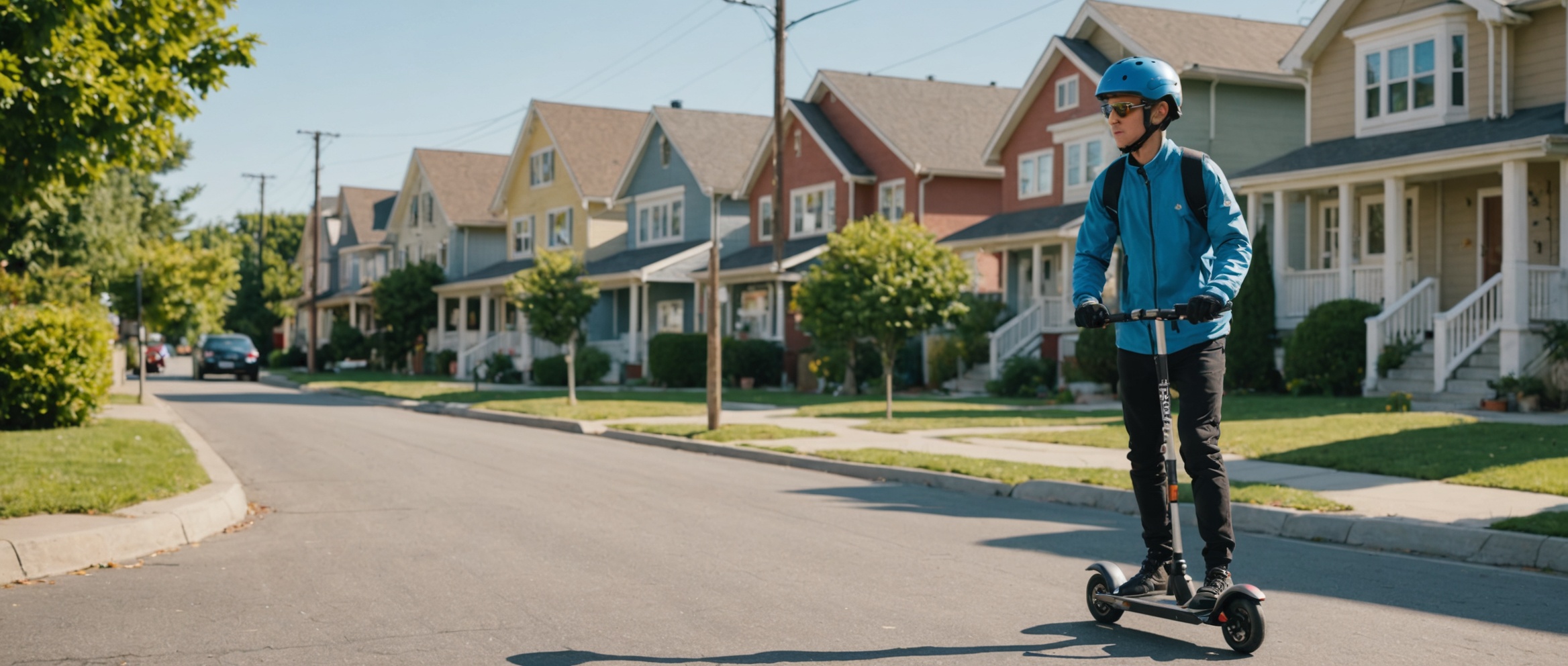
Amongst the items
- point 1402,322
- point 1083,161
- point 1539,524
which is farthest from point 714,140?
point 1539,524

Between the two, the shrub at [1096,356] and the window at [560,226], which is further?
the window at [560,226]

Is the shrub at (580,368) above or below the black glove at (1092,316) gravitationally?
below

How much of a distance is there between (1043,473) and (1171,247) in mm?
7233

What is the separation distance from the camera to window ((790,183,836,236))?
39.1 m

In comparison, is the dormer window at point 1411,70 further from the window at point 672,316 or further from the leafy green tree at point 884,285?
→ the window at point 672,316

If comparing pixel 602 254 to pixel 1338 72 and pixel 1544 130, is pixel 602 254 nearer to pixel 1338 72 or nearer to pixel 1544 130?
pixel 1338 72

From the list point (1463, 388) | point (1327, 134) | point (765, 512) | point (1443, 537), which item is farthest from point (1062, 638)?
point (1327, 134)

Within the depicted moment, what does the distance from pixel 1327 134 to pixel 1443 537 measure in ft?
64.8

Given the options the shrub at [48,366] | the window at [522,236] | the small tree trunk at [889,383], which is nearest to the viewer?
the shrub at [48,366]

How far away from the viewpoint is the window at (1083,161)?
31.9 metres

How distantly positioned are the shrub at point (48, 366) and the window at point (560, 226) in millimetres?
29962

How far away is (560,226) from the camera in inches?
1934

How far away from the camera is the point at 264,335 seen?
86625mm

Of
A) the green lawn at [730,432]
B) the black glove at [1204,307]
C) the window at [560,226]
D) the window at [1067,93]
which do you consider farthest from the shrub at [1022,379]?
the black glove at [1204,307]
